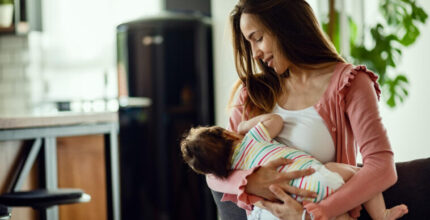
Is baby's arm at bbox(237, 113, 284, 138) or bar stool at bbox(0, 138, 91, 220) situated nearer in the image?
baby's arm at bbox(237, 113, 284, 138)

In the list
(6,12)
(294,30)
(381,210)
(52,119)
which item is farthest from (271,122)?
(6,12)

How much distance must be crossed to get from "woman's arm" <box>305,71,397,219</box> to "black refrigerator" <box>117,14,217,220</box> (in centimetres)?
261

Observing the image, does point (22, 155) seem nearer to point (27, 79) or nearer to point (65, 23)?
point (27, 79)

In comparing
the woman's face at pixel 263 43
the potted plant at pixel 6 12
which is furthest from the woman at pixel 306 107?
the potted plant at pixel 6 12

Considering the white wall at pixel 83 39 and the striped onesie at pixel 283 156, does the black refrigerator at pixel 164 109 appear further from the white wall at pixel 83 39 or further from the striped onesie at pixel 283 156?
the striped onesie at pixel 283 156

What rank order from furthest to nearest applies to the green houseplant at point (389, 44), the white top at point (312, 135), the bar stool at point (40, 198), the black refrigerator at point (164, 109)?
1. the black refrigerator at point (164, 109)
2. the green houseplant at point (389, 44)
3. the bar stool at point (40, 198)
4. the white top at point (312, 135)

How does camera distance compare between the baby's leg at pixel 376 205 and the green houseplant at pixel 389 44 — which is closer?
the baby's leg at pixel 376 205

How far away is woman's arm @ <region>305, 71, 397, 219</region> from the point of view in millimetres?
1469

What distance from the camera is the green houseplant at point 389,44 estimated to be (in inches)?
151

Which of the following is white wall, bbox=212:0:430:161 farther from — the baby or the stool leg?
the baby

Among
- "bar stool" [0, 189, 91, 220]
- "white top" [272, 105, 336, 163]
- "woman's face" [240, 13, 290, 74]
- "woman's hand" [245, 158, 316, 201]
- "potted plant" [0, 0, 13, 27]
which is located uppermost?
"potted plant" [0, 0, 13, 27]

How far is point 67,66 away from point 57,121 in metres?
2.59

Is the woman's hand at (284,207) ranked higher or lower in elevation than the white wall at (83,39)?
lower

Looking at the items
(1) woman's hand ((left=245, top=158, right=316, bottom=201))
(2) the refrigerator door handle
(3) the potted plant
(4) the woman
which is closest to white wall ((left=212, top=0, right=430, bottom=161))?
(2) the refrigerator door handle
